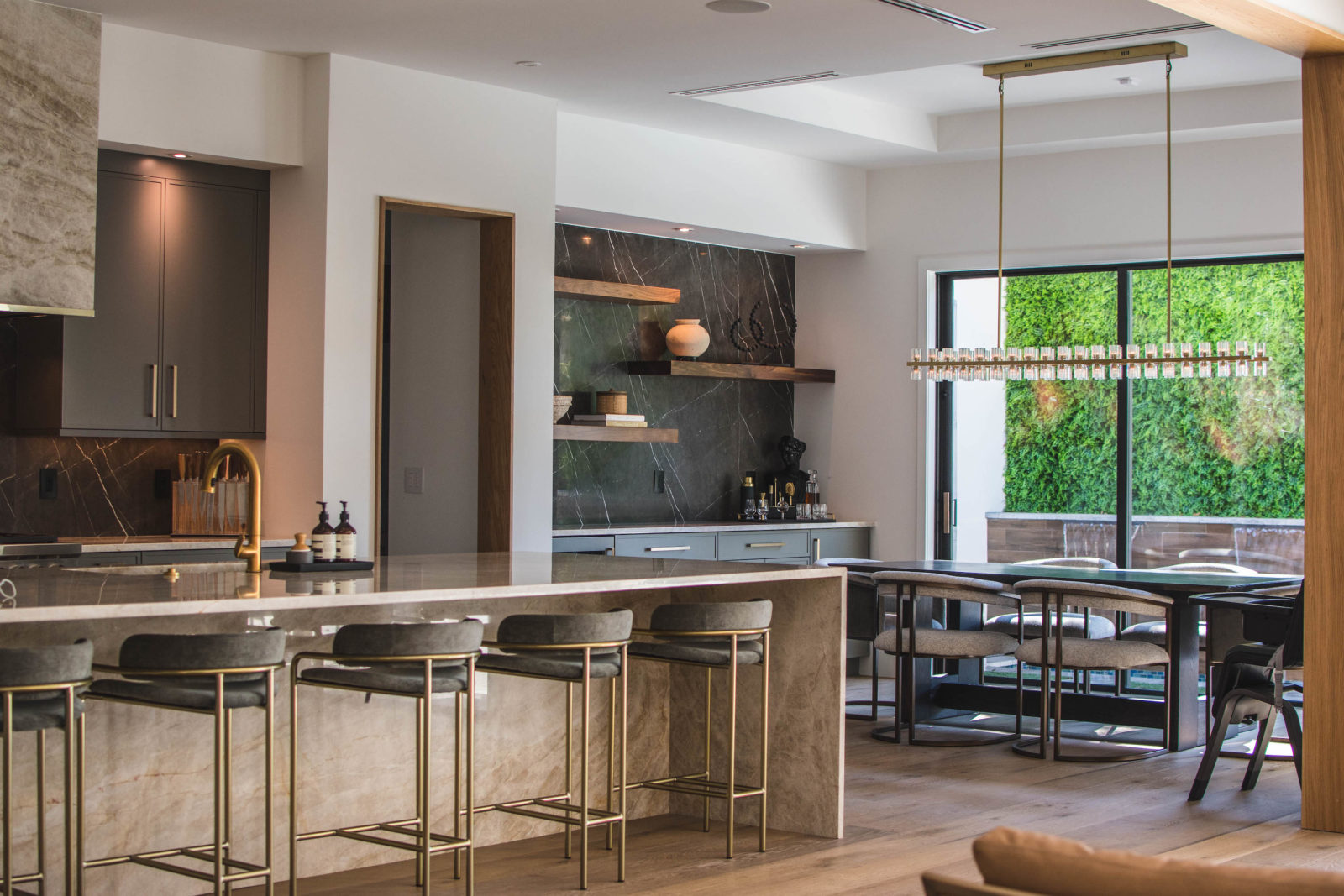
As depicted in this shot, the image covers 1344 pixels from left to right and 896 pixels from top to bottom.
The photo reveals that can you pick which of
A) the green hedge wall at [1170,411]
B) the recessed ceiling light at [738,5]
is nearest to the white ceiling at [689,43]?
the recessed ceiling light at [738,5]

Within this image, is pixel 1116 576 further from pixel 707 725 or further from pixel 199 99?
pixel 199 99

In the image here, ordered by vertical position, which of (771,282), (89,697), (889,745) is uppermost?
(771,282)

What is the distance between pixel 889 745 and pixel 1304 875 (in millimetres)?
4858

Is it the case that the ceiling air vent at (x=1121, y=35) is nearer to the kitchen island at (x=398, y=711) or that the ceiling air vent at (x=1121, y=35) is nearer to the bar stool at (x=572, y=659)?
the kitchen island at (x=398, y=711)

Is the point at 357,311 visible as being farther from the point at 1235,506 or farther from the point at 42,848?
the point at 1235,506

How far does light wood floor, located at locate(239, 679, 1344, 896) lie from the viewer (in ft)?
14.2

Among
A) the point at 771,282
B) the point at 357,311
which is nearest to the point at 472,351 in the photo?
the point at 357,311

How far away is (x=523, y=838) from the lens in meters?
4.84

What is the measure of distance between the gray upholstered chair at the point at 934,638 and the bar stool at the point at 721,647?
5.99 ft

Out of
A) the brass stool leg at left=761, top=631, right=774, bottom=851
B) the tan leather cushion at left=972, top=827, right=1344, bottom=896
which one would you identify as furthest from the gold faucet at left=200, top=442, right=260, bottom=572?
the tan leather cushion at left=972, top=827, right=1344, bottom=896

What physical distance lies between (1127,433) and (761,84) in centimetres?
298

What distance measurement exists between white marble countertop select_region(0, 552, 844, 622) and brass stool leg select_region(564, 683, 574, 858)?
0.39 meters

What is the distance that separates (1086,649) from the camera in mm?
6258

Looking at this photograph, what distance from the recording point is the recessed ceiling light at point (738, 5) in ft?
17.7
